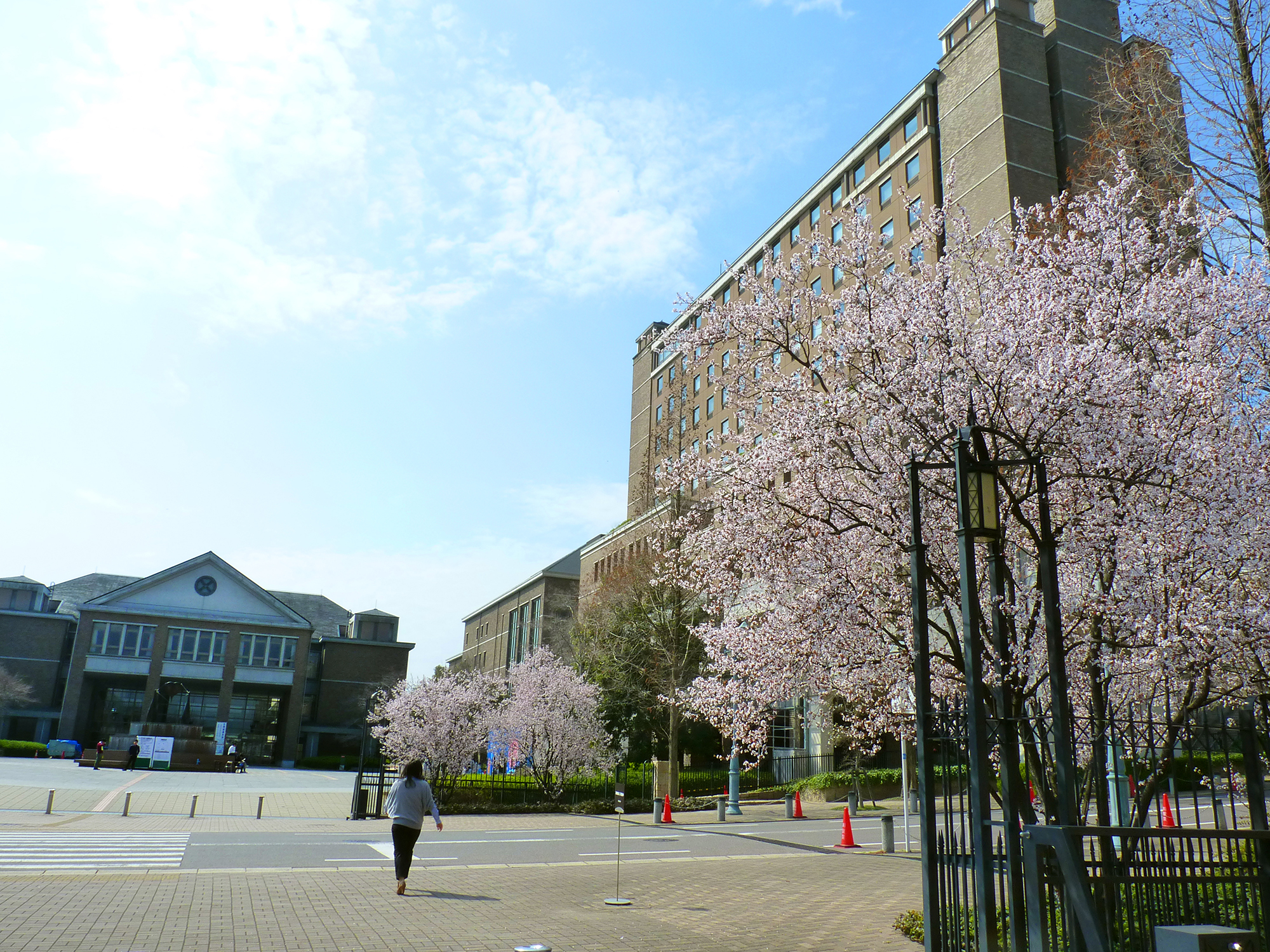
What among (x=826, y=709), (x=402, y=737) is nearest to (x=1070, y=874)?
(x=826, y=709)

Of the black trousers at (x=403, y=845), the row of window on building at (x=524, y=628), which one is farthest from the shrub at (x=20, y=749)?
the black trousers at (x=403, y=845)

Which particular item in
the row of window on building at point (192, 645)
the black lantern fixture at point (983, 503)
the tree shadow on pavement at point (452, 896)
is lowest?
the tree shadow on pavement at point (452, 896)

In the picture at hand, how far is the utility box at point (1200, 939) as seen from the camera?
4.78 metres

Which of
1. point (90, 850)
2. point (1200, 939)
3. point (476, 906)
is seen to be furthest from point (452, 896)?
point (1200, 939)

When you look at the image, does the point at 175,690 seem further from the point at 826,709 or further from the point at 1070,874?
the point at 1070,874

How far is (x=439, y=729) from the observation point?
31312 mm

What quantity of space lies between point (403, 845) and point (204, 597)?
68.9 m

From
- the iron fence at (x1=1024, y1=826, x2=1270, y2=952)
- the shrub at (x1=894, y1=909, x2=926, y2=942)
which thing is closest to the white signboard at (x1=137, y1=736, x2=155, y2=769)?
the shrub at (x1=894, y1=909, x2=926, y2=942)

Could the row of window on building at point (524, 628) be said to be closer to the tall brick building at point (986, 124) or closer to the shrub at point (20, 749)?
the tall brick building at point (986, 124)

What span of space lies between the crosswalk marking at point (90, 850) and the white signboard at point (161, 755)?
37385mm

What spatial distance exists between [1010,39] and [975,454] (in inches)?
1588

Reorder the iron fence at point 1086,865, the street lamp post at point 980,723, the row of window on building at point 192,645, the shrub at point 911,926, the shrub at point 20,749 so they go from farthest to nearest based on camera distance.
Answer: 1. the row of window on building at point 192,645
2. the shrub at point 20,749
3. the shrub at point 911,926
4. the street lamp post at point 980,723
5. the iron fence at point 1086,865

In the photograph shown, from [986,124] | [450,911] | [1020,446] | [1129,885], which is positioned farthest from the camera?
[986,124]

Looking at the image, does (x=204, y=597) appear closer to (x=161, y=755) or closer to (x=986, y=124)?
(x=161, y=755)
